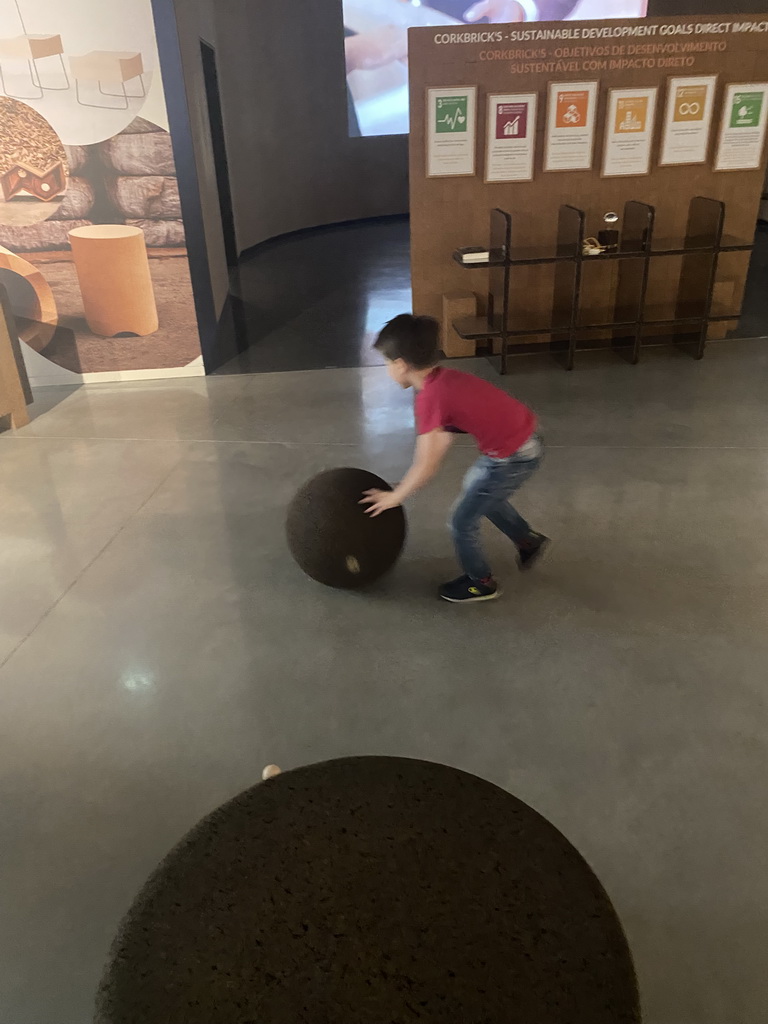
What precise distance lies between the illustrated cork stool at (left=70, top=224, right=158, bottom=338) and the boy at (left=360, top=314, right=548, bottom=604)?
362cm

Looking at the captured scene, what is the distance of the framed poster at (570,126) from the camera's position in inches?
221

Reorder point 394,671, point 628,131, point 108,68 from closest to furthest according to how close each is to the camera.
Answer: point 394,671
point 108,68
point 628,131

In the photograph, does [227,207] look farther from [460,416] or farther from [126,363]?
[460,416]

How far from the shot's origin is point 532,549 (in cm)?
347

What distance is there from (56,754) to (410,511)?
211 centimetres

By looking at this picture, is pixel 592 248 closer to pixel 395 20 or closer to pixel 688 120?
pixel 688 120

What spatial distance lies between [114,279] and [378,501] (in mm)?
3785

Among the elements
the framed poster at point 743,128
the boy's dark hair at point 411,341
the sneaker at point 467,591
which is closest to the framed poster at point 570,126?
the framed poster at point 743,128

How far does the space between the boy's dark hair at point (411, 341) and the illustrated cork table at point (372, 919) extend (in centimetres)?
151

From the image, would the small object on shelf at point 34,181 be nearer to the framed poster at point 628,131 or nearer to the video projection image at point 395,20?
the framed poster at point 628,131

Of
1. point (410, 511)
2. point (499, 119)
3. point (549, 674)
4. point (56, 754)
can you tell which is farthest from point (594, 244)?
point (56, 754)

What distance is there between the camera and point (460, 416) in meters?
2.85

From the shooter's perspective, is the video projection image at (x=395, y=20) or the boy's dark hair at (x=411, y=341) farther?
the video projection image at (x=395, y=20)

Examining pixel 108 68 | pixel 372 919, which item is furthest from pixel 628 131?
pixel 372 919
